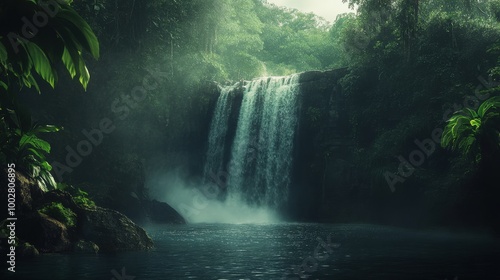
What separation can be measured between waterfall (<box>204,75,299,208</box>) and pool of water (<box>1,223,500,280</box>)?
57.1 ft

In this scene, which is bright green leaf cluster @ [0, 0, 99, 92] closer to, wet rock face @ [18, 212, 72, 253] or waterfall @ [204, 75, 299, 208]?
wet rock face @ [18, 212, 72, 253]

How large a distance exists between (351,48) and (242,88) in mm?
9017

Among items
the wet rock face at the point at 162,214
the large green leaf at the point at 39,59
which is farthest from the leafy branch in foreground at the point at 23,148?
the wet rock face at the point at 162,214

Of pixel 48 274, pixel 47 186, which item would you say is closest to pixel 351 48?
pixel 47 186

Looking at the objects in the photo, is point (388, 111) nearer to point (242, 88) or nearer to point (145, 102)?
point (242, 88)

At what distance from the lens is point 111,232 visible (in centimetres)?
1659

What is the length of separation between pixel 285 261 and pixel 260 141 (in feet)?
81.4

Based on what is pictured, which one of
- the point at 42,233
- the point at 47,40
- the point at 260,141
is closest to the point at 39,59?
the point at 47,40

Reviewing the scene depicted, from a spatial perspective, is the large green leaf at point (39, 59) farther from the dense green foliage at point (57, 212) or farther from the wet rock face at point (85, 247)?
the dense green foliage at point (57, 212)

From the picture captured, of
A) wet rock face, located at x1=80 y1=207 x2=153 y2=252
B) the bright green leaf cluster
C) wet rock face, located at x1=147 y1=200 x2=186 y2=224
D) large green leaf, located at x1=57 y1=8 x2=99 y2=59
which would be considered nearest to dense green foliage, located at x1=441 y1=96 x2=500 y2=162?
wet rock face, located at x1=80 y1=207 x2=153 y2=252

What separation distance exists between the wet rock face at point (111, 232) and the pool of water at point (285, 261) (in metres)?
0.77

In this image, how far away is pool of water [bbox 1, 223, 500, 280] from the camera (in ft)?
35.7

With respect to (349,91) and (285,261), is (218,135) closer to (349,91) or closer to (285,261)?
(349,91)

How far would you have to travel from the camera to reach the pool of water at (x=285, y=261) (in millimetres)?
10891
